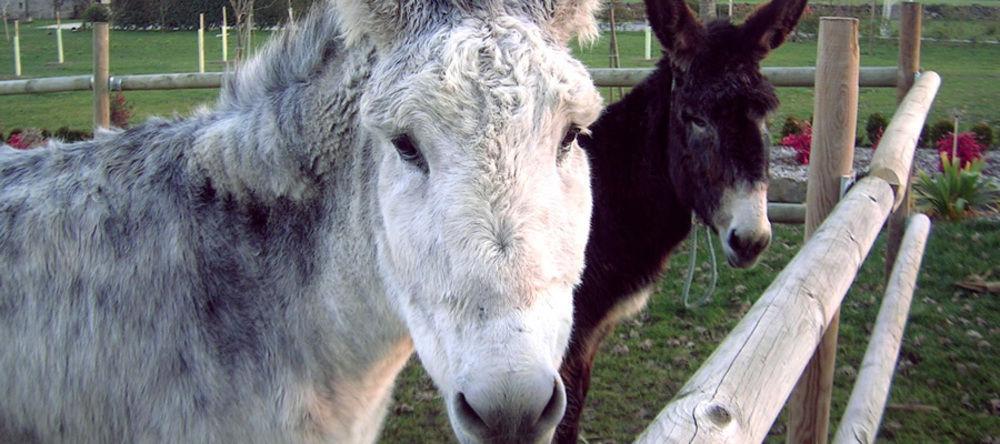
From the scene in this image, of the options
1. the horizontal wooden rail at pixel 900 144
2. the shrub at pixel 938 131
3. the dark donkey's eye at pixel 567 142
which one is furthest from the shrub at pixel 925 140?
the dark donkey's eye at pixel 567 142

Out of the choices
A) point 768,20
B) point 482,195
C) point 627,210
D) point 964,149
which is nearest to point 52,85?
point 627,210

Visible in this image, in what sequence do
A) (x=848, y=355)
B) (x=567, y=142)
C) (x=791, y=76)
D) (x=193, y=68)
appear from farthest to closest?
(x=193, y=68) < (x=791, y=76) < (x=848, y=355) < (x=567, y=142)

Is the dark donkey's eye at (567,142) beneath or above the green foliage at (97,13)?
beneath

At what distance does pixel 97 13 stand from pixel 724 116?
36446 millimetres

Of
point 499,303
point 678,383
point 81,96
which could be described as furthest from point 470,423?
point 81,96

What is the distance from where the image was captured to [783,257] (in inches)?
290

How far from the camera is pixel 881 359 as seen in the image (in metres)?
3.09

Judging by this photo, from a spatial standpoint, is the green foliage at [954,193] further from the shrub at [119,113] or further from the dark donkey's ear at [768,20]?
the shrub at [119,113]

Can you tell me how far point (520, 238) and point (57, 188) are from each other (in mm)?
1444

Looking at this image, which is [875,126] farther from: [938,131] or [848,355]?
[848,355]

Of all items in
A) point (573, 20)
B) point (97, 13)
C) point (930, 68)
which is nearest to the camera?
point (573, 20)

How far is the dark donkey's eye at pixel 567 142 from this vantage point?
2094 millimetres

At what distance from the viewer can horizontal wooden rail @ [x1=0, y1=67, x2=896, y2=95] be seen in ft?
19.9

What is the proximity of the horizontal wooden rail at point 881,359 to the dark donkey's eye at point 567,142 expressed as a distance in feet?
4.28
